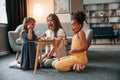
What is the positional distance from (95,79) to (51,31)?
1.22 metres

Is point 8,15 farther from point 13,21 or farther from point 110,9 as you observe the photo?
point 110,9

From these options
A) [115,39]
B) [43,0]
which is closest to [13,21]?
[43,0]

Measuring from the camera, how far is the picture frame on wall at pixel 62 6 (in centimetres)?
705

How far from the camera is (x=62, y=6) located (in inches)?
279

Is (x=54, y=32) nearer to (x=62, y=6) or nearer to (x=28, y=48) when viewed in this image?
(x=28, y=48)

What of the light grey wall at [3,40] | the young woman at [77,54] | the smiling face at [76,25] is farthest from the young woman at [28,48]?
the light grey wall at [3,40]

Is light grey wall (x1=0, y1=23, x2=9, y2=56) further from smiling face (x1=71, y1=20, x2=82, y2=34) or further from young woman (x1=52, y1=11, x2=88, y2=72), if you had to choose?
smiling face (x1=71, y1=20, x2=82, y2=34)

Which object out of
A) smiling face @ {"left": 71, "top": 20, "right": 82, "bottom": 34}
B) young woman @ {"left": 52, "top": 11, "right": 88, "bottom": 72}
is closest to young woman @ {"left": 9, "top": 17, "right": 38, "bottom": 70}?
young woman @ {"left": 52, "top": 11, "right": 88, "bottom": 72}

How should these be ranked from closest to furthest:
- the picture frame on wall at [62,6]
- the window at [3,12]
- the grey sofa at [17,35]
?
1. the grey sofa at [17,35]
2. the window at [3,12]
3. the picture frame on wall at [62,6]

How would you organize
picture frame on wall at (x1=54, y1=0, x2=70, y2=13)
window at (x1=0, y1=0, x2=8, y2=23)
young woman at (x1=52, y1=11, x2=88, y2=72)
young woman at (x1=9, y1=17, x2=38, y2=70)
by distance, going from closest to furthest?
young woman at (x1=52, y1=11, x2=88, y2=72) < young woman at (x1=9, y1=17, x2=38, y2=70) < window at (x1=0, y1=0, x2=8, y2=23) < picture frame on wall at (x1=54, y1=0, x2=70, y2=13)

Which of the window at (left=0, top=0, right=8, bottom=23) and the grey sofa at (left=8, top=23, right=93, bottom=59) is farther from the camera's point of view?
the window at (left=0, top=0, right=8, bottom=23)

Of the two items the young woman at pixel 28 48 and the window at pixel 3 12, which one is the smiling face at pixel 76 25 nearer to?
the young woman at pixel 28 48

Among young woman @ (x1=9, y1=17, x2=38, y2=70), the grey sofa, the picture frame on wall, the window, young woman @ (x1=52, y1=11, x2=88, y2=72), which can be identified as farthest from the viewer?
the picture frame on wall

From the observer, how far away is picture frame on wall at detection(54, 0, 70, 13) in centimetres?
705
